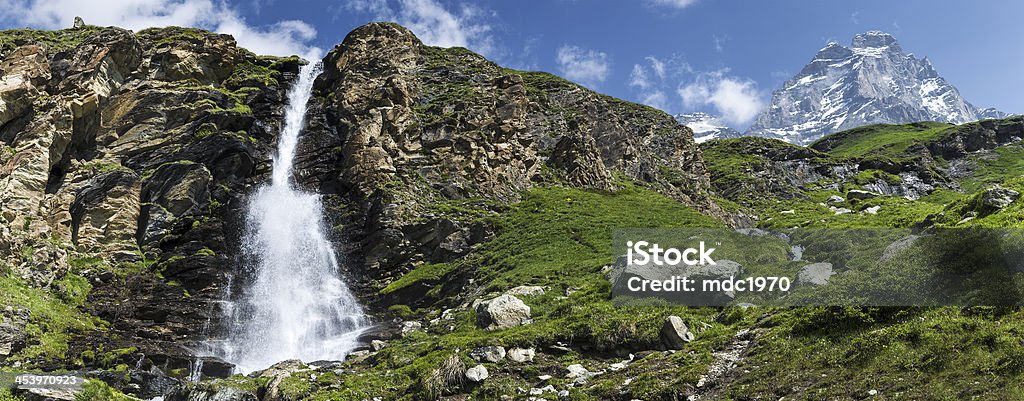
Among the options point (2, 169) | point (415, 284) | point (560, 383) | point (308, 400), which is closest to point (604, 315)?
point (560, 383)

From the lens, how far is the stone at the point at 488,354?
80.2 ft

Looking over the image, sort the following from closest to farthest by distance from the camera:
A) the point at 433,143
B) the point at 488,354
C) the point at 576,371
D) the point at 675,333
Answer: the point at 576,371 → the point at 675,333 → the point at 488,354 → the point at 433,143

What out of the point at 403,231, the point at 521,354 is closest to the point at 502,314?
the point at 521,354

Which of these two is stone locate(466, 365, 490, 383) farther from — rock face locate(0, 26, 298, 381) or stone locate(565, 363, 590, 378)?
rock face locate(0, 26, 298, 381)

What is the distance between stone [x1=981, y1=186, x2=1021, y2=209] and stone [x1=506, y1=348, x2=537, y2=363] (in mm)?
18577

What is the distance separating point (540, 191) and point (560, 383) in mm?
42321

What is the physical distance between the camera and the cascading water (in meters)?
39.0

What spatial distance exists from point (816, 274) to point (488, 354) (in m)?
13.4

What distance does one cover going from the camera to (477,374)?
75.1 ft

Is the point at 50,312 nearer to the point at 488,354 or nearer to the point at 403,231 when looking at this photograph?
the point at 403,231

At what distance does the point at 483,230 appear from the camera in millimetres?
50688

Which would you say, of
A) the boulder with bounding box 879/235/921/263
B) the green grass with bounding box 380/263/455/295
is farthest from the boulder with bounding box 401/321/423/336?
the boulder with bounding box 879/235/921/263

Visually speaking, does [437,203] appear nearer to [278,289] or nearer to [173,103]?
[278,289]

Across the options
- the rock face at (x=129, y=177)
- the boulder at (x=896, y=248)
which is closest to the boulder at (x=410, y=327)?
the rock face at (x=129, y=177)
